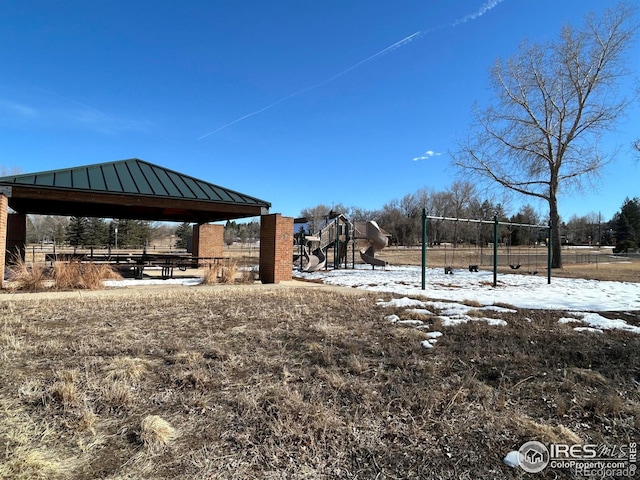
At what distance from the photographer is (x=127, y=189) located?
11086 millimetres

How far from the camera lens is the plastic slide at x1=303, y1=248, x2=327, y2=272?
1986cm

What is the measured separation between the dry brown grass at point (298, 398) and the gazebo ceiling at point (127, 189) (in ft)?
16.4

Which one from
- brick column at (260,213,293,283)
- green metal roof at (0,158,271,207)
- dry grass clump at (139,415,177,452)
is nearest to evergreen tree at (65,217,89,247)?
green metal roof at (0,158,271,207)

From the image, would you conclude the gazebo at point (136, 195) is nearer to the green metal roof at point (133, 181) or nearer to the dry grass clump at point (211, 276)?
the green metal roof at point (133, 181)

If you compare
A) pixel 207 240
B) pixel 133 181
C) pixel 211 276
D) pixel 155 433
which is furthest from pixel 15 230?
pixel 155 433

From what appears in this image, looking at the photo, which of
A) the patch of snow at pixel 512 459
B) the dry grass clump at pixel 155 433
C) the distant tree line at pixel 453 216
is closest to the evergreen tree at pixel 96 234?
the distant tree line at pixel 453 216

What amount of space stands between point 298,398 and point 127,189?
9753 mm

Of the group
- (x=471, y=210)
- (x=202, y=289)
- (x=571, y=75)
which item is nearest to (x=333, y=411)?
(x=202, y=289)

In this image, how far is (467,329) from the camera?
621cm

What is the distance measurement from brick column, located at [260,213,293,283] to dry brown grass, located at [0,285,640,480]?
659 cm

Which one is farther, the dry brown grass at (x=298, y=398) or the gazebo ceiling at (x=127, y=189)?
the gazebo ceiling at (x=127, y=189)

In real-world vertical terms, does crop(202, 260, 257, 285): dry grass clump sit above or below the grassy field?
above

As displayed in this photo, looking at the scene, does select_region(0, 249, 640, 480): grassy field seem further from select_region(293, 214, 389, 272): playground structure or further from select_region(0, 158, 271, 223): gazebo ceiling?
select_region(293, 214, 389, 272): playground structure

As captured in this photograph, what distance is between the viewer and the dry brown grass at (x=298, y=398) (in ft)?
8.49
